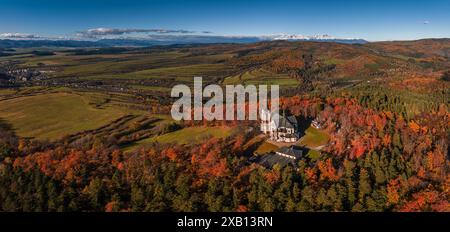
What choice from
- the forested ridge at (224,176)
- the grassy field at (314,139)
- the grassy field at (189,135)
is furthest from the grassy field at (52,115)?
the grassy field at (314,139)

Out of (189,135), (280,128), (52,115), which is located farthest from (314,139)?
(52,115)

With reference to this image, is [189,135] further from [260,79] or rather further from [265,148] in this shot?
[260,79]

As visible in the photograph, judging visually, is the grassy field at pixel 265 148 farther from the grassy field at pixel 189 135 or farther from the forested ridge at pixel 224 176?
the grassy field at pixel 189 135

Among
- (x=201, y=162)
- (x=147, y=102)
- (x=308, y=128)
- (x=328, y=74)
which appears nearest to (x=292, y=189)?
(x=201, y=162)

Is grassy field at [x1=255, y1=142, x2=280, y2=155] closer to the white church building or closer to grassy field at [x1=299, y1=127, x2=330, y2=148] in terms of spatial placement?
the white church building

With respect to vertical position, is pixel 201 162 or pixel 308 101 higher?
pixel 308 101

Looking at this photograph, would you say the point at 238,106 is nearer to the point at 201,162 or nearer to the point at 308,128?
the point at 308,128
